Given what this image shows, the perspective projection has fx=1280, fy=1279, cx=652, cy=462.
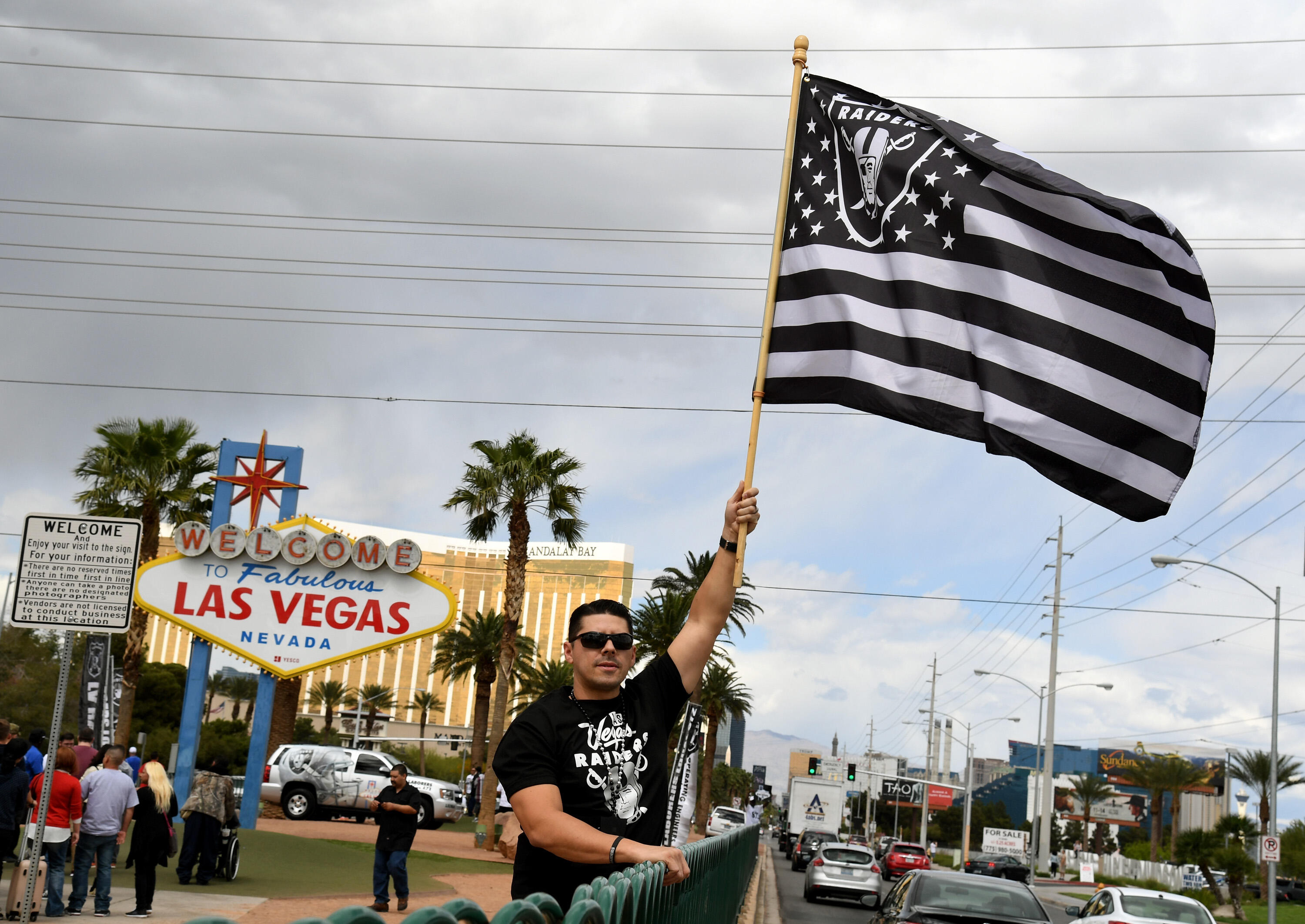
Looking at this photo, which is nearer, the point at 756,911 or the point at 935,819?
the point at 756,911

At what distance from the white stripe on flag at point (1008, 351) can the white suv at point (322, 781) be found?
28912 millimetres

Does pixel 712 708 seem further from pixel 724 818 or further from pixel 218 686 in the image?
pixel 218 686

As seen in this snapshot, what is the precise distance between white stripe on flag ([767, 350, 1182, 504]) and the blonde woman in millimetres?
10425

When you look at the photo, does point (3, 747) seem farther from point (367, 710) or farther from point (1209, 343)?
point (367, 710)

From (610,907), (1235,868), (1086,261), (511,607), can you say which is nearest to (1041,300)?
(1086,261)

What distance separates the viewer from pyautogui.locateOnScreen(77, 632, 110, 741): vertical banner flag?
88.5ft

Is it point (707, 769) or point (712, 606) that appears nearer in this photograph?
point (712, 606)

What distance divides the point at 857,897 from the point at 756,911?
21.2 feet

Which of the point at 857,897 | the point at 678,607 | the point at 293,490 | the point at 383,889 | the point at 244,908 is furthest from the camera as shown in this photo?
the point at 678,607

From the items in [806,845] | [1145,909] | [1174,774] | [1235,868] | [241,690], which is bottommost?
[806,845]

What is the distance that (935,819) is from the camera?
139m

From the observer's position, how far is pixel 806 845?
44969mm

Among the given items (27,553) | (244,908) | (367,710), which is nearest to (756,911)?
(244,908)

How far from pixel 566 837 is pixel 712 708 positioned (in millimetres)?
45312
